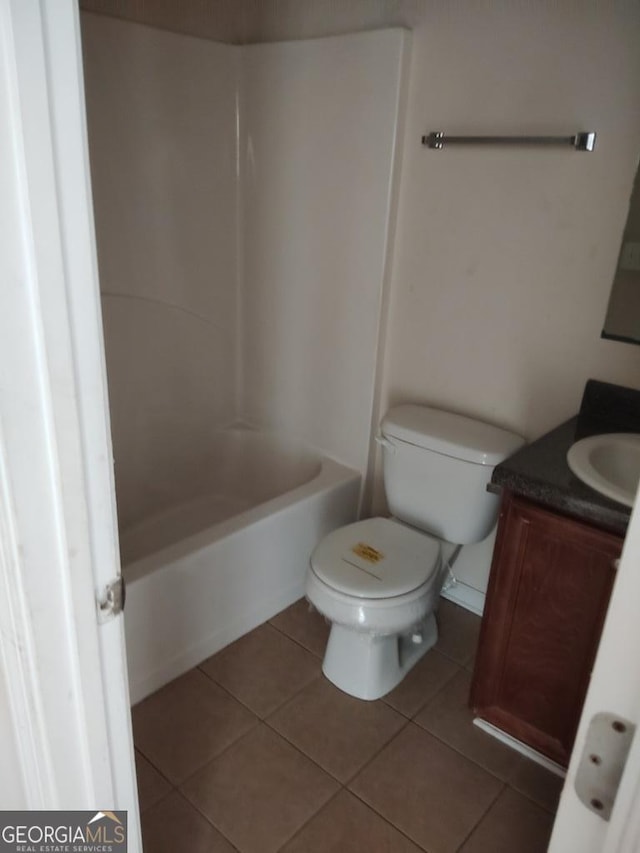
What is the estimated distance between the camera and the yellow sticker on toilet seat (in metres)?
1.96

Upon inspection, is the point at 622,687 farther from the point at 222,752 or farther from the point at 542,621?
the point at 222,752

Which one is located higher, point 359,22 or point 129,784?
point 359,22

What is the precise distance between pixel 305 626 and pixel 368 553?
468 mm

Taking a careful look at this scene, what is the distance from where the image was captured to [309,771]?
175 cm

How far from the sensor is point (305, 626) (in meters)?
2.28

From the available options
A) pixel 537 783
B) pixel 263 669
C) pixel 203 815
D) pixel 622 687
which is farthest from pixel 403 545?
pixel 622 687

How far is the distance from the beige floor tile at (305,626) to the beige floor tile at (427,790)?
43 cm

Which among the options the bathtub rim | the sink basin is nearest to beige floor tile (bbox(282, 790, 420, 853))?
the bathtub rim

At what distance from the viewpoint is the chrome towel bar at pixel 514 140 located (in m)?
1.73

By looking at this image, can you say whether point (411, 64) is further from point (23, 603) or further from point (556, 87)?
point (23, 603)

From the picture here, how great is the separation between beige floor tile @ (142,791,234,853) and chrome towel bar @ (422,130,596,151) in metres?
1.94

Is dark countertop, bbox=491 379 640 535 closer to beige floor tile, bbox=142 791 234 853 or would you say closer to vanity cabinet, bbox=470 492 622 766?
vanity cabinet, bbox=470 492 622 766

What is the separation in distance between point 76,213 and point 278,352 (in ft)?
6.65

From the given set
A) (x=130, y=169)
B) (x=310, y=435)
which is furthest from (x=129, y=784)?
(x=130, y=169)
